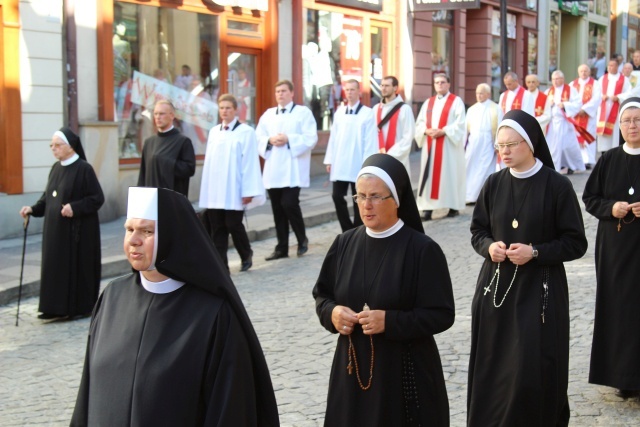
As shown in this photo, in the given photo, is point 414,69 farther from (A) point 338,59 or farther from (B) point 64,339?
(B) point 64,339

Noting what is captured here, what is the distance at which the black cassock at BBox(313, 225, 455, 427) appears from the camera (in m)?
4.45

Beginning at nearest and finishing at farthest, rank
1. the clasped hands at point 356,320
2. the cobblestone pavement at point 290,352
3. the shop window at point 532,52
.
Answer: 1. the clasped hands at point 356,320
2. the cobblestone pavement at point 290,352
3. the shop window at point 532,52

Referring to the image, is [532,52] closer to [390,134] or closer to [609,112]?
[609,112]

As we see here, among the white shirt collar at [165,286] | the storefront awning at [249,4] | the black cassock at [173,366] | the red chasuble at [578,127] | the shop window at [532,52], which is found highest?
the shop window at [532,52]

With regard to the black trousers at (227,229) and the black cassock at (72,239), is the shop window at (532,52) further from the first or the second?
the black cassock at (72,239)

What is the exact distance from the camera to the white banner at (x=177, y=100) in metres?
15.5

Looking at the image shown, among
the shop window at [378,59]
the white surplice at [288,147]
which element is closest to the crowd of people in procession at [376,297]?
the white surplice at [288,147]

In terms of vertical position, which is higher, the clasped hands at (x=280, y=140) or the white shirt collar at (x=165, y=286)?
the clasped hands at (x=280, y=140)

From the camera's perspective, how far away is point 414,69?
74.0 feet

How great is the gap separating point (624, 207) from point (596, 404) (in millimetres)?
1243

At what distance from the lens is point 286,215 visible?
12047mm

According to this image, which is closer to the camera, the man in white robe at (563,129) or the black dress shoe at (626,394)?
the black dress shoe at (626,394)

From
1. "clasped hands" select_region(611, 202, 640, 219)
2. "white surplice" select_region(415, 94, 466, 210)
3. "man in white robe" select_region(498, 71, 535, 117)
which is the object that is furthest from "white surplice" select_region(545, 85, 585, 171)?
"clasped hands" select_region(611, 202, 640, 219)

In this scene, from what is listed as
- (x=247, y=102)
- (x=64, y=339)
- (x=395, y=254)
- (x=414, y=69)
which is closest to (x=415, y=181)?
(x=247, y=102)
